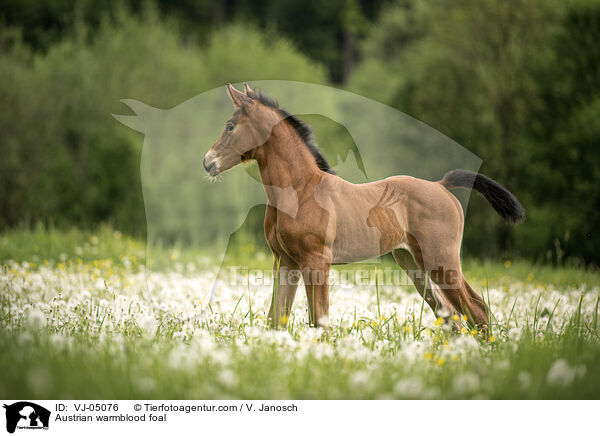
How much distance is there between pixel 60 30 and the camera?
21.1 meters

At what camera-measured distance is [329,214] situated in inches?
201

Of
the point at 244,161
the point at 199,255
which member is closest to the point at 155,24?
the point at 199,255

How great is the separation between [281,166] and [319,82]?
13701 millimetres

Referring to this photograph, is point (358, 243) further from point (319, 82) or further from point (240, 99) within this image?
point (319, 82)

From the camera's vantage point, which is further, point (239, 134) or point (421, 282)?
point (421, 282)

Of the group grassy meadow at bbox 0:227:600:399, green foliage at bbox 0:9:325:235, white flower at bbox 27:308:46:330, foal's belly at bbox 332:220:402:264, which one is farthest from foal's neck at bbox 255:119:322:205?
green foliage at bbox 0:9:325:235

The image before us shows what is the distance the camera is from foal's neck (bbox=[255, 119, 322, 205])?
16.6ft

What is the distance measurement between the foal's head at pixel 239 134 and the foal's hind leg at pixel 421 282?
1.94 metres

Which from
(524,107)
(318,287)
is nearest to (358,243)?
(318,287)

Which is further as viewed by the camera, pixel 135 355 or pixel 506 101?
pixel 506 101

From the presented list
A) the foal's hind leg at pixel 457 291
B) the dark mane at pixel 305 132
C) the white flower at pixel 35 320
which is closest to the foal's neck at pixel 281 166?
the dark mane at pixel 305 132

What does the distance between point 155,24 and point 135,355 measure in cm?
1908

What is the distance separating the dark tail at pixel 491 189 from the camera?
18.5 ft
